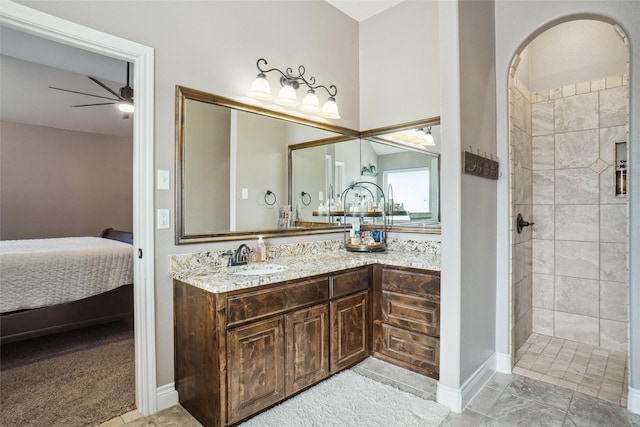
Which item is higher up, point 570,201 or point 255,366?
point 570,201

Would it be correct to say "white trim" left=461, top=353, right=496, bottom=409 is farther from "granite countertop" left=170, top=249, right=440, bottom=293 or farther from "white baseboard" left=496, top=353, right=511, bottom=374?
"granite countertop" left=170, top=249, right=440, bottom=293

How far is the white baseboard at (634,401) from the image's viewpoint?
195 centimetres

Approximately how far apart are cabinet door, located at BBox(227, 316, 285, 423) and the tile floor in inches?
13.3

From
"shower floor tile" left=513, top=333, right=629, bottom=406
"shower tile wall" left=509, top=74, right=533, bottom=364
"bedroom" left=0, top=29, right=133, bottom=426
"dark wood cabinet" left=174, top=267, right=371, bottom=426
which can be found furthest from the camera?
"bedroom" left=0, top=29, right=133, bottom=426

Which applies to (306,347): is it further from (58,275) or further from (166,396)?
(58,275)

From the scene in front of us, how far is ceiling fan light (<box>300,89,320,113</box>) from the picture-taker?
2.79 m

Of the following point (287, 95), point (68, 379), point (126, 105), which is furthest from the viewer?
point (126, 105)

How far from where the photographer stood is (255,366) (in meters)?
1.84

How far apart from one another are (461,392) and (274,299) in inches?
50.6

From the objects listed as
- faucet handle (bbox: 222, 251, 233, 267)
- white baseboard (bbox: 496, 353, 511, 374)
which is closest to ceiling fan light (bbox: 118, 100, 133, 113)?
faucet handle (bbox: 222, 251, 233, 267)

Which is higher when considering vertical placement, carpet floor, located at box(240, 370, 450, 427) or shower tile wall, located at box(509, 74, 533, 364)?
shower tile wall, located at box(509, 74, 533, 364)

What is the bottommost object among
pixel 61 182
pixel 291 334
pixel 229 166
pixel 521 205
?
pixel 291 334

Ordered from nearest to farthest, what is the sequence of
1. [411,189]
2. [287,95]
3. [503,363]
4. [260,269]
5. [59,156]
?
1. [260,269]
2. [503,363]
3. [287,95]
4. [411,189]
5. [59,156]

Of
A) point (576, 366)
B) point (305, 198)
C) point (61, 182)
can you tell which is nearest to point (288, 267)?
point (305, 198)
